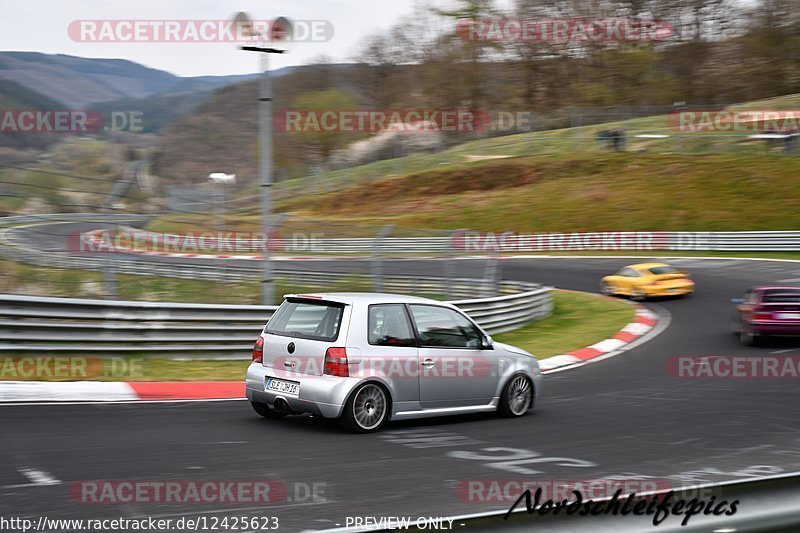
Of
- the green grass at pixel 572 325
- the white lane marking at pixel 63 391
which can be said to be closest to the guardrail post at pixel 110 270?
the white lane marking at pixel 63 391

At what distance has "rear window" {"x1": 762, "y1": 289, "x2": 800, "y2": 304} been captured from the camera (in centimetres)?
1655

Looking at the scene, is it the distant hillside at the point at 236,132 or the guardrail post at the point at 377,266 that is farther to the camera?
the distant hillside at the point at 236,132

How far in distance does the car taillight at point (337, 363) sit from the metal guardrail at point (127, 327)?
507 cm

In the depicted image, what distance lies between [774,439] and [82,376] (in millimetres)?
8045

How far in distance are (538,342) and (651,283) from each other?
9973mm

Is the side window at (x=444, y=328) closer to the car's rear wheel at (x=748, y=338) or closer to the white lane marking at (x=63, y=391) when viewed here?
the white lane marking at (x=63, y=391)

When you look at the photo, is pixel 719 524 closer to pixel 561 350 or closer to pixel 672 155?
pixel 561 350

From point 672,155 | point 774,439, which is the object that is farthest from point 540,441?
point 672,155

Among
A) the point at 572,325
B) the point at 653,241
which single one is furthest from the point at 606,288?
the point at 653,241

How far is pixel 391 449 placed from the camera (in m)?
7.60

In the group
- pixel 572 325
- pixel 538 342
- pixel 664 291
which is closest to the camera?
pixel 538 342

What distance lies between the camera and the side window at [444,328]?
900 centimetres

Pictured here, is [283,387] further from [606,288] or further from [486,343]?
[606,288]

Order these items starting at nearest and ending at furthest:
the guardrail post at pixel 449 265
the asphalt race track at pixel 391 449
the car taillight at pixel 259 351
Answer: the asphalt race track at pixel 391 449
the car taillight at pixel 259 351
the guardrail post at pixel 449 265
